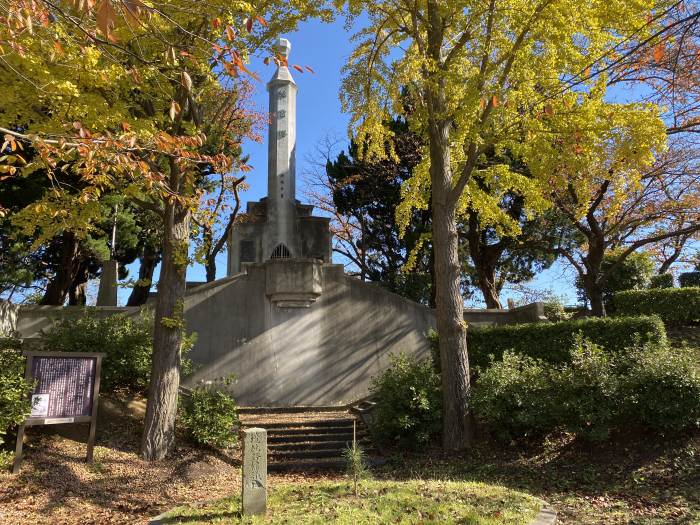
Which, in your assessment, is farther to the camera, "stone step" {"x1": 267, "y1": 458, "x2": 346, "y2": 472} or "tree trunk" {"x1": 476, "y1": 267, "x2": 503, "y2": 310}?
"tree trunk" {"x1": 476, "y1": 267, "x2": 503, "y2": 310}

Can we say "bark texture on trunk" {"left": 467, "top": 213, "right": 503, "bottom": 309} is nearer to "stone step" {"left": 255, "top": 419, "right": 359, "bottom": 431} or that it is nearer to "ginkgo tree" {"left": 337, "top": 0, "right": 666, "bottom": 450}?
"ginkgo tree" {"left": 337, "top": 0, "right": 666, "bottom": 450}

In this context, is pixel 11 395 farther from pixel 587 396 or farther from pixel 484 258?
pixel 484 258

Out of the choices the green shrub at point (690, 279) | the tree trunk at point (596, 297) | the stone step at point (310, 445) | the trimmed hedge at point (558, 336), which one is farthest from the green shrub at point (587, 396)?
the green shrub at point (690, 279)

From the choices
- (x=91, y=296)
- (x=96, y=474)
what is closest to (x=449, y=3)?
(x=96, y=474)

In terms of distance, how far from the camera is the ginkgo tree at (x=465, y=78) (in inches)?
351

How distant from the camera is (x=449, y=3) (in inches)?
365

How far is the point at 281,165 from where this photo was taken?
19516mm

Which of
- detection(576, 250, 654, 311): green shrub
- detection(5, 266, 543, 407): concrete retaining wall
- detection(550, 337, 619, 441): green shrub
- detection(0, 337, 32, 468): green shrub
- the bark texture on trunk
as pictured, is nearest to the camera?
detection(0, 337, 32, 468): green shrub

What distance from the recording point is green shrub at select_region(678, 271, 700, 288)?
2155 centimetres

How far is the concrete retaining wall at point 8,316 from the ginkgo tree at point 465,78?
1007 cm

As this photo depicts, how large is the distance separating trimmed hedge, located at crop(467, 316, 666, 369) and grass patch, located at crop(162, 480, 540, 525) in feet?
15.5

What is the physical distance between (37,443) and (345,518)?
A: 568 cm

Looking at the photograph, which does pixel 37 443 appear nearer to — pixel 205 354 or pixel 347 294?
pixel 205 354

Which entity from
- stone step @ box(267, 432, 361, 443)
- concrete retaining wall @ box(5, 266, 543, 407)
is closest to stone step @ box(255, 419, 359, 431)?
stone step @ box(267, 432, 361, 443)
